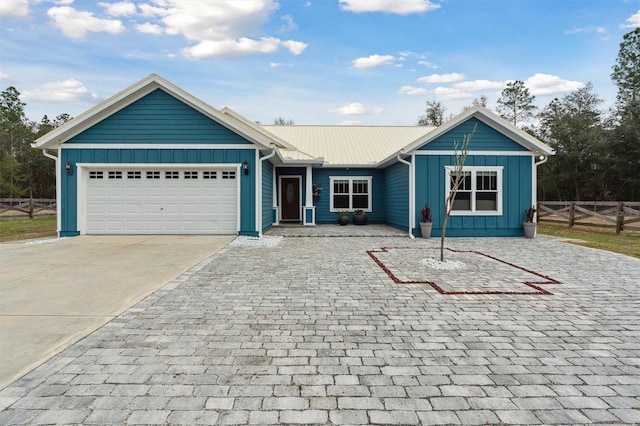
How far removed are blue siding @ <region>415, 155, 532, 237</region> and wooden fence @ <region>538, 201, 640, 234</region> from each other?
168 inches

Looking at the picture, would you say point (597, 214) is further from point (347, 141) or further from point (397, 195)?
point (347, 141)

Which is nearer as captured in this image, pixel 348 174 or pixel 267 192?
pixel 267 192

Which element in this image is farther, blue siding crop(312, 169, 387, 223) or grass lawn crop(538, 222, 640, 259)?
blue siding crop(312, 169, 387, 223)

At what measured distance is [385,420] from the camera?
203cm

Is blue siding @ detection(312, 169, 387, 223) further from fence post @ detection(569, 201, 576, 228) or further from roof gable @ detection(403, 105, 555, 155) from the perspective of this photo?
fence post @ detection(569, 201, 576, 228)

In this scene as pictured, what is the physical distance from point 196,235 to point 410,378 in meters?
9.62

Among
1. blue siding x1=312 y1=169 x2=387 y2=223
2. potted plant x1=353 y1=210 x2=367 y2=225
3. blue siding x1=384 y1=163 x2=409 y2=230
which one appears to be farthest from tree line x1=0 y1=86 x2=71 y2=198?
blue siding x1=384 y1=163 x2=409 y2=230

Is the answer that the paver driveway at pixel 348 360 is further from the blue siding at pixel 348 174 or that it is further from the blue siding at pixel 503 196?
the blue siding at pixel 348 174

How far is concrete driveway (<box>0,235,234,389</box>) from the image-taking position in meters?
3.15

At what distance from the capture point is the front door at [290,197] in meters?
15.6

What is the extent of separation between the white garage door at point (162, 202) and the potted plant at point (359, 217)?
19.9 ft

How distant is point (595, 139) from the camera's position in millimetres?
24797

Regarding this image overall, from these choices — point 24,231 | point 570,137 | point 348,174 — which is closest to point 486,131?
point 348,174

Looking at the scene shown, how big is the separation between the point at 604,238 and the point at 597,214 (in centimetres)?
249
